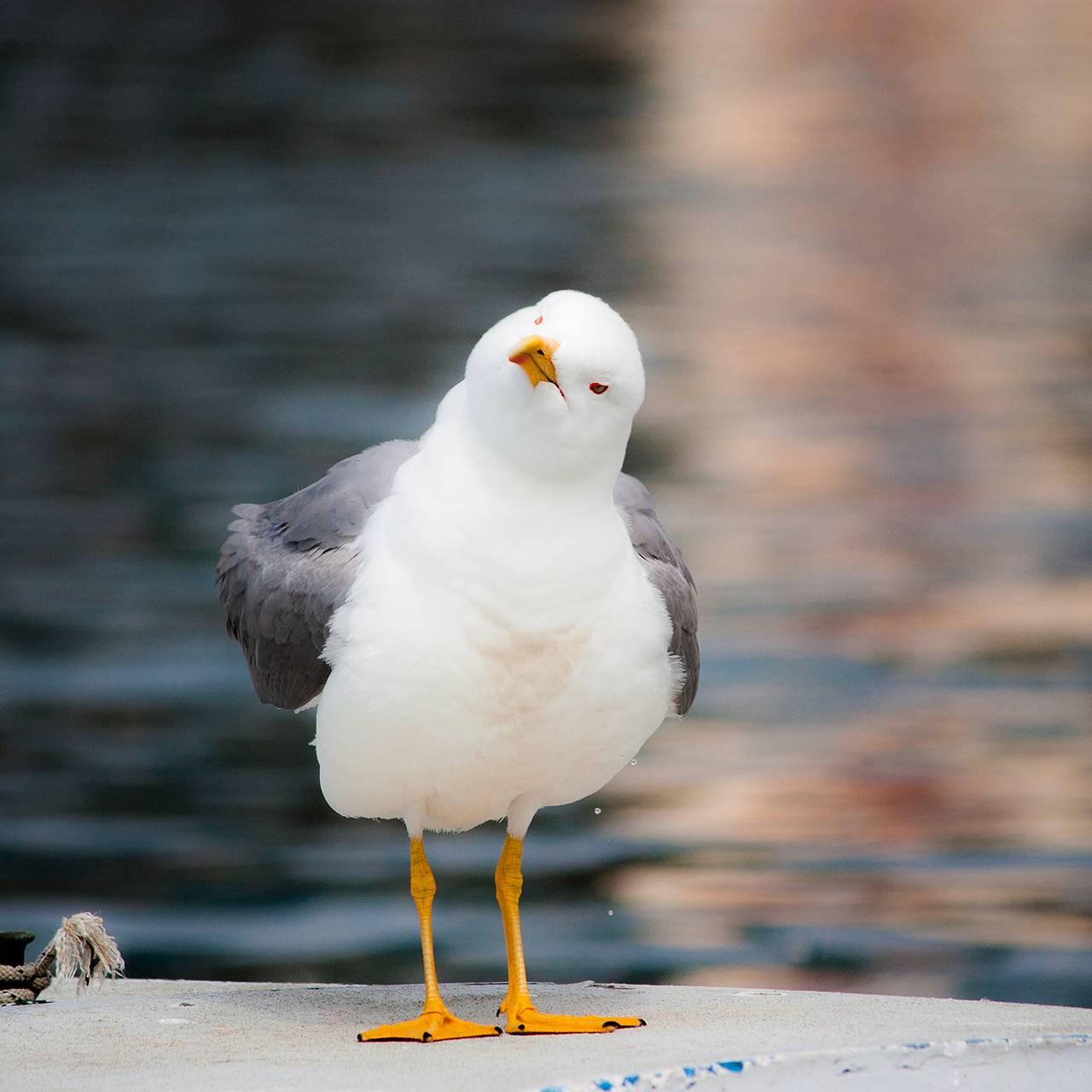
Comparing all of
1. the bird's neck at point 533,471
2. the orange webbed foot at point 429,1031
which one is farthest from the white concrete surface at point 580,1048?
the bird's neck at point 533,471

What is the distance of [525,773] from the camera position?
3.03m

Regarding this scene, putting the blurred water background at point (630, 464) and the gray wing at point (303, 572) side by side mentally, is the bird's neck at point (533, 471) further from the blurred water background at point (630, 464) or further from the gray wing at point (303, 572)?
the blurred water background at point (630, 464)

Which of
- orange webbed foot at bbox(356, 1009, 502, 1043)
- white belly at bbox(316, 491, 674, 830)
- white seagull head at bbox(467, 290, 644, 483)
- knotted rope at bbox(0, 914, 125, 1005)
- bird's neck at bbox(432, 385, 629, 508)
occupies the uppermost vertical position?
white seagull head at bbox(467, 290, 644, 483)

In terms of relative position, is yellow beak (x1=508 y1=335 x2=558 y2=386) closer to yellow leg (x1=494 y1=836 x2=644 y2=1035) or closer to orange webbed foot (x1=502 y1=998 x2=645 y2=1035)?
yellow leg (x1=494 y1=836 x2=644 y2=1035)

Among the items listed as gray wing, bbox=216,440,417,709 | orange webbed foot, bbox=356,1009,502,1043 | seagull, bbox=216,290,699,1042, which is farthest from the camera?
gray wing, bbox=216,440,417,709

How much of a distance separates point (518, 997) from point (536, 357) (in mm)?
1108

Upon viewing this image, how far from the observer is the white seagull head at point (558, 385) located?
2717mm

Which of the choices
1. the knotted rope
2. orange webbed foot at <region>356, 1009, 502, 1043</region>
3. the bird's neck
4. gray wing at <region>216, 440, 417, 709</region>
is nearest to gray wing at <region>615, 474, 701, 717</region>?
the bird's neck

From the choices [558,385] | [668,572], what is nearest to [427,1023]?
[668,572]

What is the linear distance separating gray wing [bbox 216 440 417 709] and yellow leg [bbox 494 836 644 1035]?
0.46 metres

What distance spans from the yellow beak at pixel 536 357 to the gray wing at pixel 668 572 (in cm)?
50

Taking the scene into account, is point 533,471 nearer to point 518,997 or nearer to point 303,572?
point 303,572

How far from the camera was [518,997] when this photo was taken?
123 inches

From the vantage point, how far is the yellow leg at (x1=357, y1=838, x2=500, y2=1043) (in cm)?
297
